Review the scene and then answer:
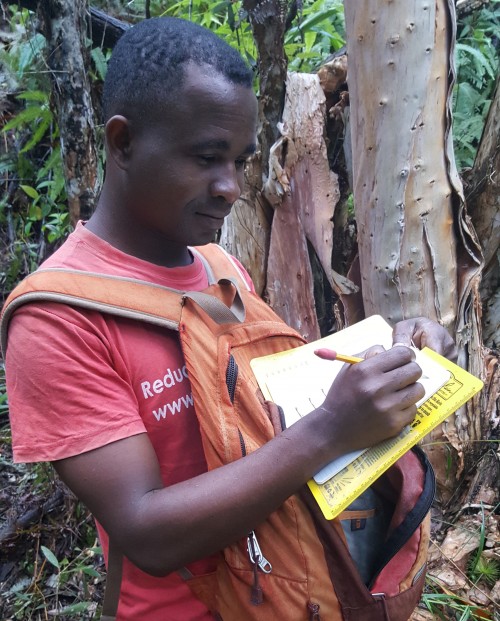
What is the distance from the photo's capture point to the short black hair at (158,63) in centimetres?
114

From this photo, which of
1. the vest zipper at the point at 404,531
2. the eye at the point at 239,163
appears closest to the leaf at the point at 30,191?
the eye at the point at 239,163

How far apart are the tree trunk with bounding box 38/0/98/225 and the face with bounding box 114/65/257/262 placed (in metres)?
2.08

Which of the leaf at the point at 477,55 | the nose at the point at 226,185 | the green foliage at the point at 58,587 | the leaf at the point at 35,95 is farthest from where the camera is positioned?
the leaf at the point at 35,95

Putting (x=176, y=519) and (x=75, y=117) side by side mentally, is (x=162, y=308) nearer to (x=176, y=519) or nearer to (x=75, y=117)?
(x=176, y=519)

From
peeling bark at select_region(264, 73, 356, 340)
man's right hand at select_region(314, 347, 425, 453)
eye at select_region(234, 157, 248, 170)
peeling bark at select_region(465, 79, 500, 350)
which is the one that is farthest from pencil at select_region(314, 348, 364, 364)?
peeling bark at select_region(465, 79, 500, 350)

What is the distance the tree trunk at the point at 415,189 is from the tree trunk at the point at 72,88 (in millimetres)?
1643

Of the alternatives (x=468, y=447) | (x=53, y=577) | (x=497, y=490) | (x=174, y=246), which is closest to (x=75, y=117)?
(x=174, y=246)

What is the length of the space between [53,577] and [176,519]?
86.6 inches

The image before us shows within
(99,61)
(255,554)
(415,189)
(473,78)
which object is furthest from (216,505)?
(473,78)

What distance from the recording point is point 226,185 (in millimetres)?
1209

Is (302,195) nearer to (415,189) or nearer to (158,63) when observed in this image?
(415,189)

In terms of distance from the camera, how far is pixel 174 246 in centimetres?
136

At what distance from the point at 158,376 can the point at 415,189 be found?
1.48m

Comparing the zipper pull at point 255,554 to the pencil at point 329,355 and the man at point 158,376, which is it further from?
the pencil at point 329,355
